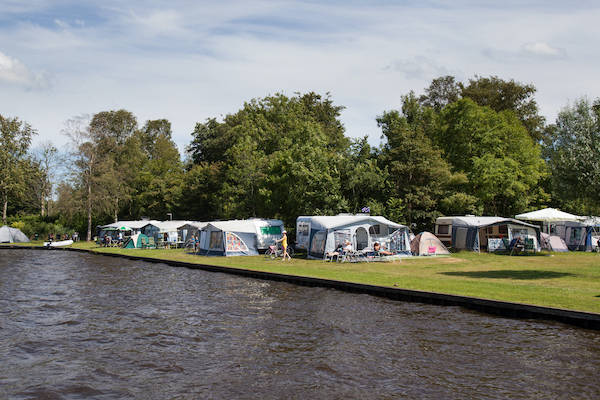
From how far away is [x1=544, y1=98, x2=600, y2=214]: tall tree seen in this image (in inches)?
802

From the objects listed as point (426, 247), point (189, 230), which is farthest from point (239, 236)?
point (426, 247)

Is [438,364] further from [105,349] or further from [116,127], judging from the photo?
[116,127]

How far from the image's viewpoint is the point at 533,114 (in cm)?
Answer: 5734

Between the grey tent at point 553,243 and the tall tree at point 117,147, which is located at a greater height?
the tall tree at point 117,147

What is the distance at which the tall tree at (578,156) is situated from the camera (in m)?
20.4

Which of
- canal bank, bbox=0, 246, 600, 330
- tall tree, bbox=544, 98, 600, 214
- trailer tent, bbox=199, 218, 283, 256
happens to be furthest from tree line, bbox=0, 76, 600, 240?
canal bank, bbox=0, 246, 600, 330

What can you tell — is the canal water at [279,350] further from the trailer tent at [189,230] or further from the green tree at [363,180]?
the trailer tent at [189,230]

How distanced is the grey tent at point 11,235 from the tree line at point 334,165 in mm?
3800

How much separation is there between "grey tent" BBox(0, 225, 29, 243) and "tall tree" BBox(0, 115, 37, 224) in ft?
25.3

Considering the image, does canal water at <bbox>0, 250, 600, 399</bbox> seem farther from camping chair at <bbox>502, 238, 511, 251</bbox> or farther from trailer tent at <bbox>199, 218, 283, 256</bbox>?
camping chair at <bbox>502, 238, 511, 251</bbox>

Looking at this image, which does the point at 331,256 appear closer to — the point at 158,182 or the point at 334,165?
the point at 334,165

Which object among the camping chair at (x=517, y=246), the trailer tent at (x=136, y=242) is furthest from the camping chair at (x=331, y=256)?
the trailer tent at (x=136, y=242)

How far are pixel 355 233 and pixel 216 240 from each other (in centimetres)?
995

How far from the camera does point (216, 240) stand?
35938 mm
